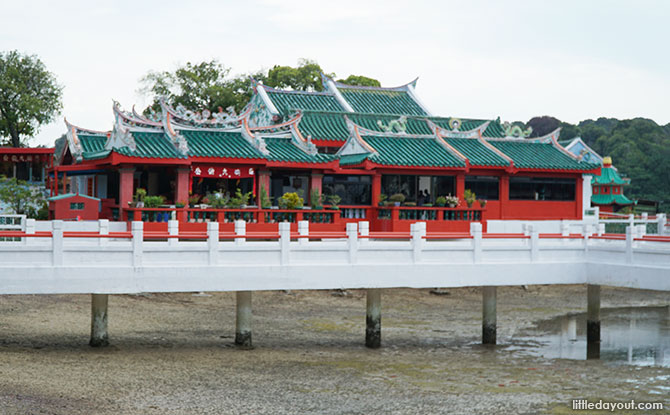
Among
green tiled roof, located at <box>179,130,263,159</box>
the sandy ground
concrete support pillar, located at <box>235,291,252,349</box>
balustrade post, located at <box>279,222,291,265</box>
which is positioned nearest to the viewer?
the sandy ground

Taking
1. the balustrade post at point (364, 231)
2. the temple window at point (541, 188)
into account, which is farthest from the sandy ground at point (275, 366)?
the temple window at point (541, 188)

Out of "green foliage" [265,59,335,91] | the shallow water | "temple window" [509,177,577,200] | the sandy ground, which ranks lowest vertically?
the shallow water

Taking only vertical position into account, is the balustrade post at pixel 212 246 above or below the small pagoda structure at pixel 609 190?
below

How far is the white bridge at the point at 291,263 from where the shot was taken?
20.9 meters

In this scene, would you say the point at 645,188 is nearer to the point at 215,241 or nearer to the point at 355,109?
the point at 355,109

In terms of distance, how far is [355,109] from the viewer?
52875mm

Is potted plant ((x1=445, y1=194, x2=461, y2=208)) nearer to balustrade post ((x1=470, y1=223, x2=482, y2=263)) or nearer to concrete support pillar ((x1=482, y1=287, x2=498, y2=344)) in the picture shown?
concrete support pillar ((x1=482, y1=287, x2=498, y2=344))

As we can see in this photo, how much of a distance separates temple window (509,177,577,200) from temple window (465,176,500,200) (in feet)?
3.02

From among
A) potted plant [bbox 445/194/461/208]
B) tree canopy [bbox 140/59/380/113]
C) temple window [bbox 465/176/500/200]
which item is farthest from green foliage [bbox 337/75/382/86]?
potted plant [bbox 445/194/461/208]

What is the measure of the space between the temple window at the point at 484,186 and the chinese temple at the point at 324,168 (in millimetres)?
58

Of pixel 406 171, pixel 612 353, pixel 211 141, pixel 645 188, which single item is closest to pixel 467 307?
pixel 406 171

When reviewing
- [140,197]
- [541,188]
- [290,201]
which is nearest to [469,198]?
[541,188]

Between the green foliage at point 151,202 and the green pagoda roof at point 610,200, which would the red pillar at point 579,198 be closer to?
the green foliage at point 151,202

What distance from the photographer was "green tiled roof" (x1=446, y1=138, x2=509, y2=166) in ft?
139
